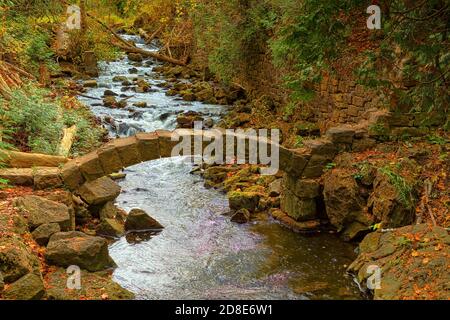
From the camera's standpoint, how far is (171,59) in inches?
855

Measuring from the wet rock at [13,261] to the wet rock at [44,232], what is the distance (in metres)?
0.93

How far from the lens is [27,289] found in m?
5.75

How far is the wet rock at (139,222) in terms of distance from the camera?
962cm

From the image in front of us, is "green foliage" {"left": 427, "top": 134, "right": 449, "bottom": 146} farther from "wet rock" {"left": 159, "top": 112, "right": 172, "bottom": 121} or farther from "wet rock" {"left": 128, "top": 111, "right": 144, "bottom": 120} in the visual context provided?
"wet rock" {"left": 128, "top": 111, "right": 144, "bottom": 120}

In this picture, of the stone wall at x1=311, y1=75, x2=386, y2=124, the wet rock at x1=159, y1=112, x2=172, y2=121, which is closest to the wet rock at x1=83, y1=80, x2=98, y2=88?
the wet rock at x1=159, y1=112, x2=172, y2=121

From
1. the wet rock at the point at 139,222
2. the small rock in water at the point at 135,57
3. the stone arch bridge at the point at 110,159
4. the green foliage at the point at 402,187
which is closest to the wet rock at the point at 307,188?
the stone arch bridge at the point at 110,159

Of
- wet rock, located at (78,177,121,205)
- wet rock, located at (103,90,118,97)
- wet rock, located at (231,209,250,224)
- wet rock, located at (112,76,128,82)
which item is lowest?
wet rock, located at (231,209,250,224)

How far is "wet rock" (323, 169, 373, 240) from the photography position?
354 inches

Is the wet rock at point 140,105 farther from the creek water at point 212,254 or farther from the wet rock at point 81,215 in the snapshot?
the wet rock at point 81,215

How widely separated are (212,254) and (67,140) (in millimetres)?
4763

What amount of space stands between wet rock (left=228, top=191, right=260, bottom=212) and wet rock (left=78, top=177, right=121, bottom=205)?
7.94 ft
